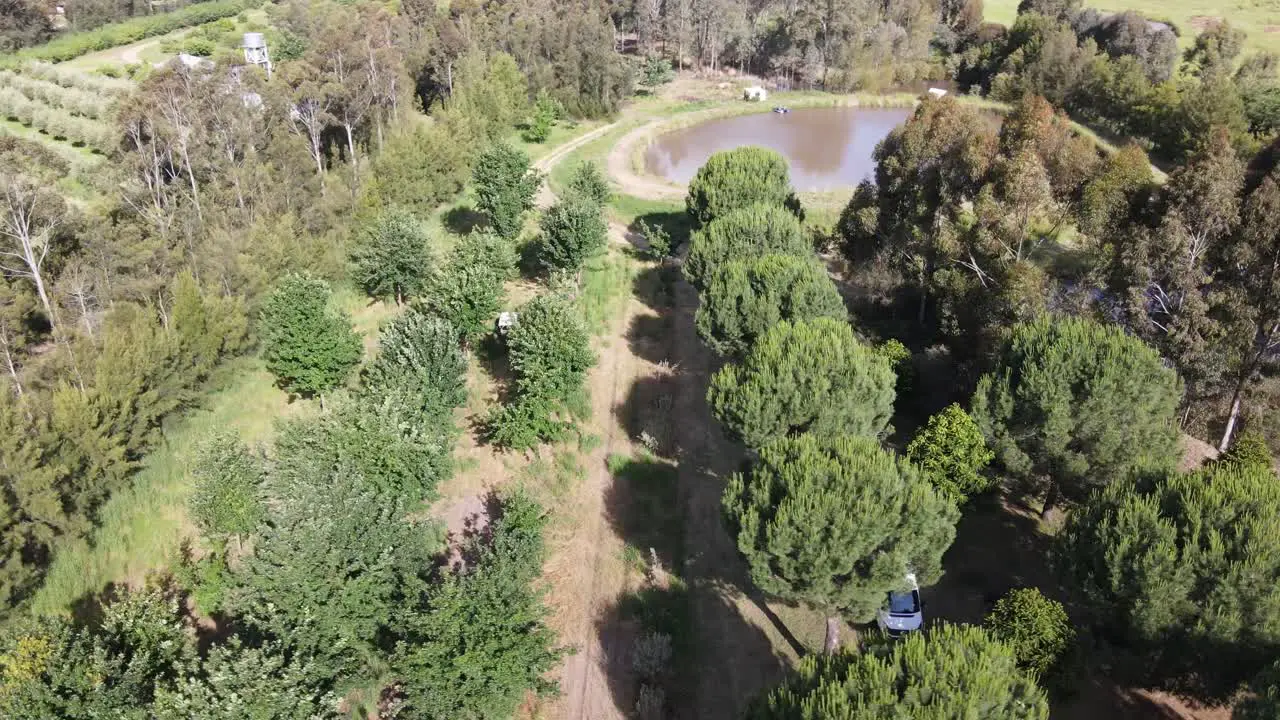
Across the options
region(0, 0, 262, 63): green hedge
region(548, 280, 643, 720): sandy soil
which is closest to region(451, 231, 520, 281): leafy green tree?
region(548, 280, 643, 720): sandy soil

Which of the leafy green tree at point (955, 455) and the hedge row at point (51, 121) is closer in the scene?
the leafy green tree at point (955, 455)

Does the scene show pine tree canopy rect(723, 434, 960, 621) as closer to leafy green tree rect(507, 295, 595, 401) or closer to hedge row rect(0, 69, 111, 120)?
leafy green tree rect(507, 295, 595, 401)

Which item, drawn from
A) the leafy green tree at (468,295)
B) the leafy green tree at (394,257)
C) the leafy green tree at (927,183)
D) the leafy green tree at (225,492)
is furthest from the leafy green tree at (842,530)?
the leafy green tree at (394,257)

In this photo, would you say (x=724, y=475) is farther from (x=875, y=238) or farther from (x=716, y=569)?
(x=875, y=238)

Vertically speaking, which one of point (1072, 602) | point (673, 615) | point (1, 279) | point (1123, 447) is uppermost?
point (1, 279)

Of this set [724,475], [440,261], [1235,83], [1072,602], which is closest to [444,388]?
[724,475]

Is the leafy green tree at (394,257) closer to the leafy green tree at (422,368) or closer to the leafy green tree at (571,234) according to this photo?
the leafy green tree at (571,234)
